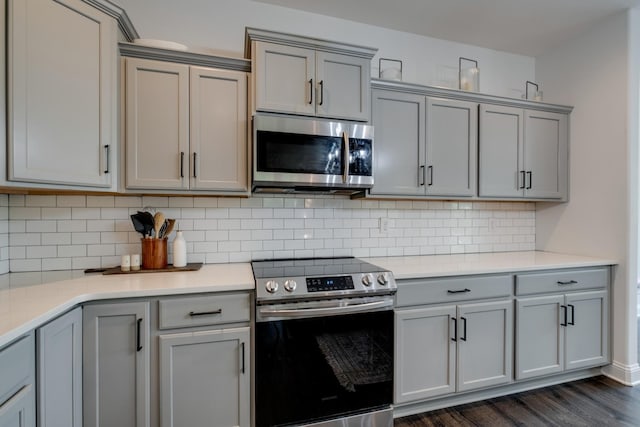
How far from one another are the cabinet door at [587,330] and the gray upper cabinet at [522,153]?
881 millimetres

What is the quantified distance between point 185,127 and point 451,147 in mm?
1906

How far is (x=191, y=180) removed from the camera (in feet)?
6.48

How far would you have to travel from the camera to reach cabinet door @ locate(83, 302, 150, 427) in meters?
1.52

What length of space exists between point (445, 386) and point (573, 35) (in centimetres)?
309

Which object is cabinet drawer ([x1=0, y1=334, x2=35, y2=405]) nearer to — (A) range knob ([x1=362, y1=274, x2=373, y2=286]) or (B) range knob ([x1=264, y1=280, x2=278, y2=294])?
(B) range knob ([x1=264, y1=280, x2=278, y2=294])

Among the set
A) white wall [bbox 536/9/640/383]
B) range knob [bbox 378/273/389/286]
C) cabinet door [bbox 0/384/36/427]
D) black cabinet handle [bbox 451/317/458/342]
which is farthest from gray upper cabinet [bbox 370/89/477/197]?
cabinet door [bbox 0/384/36/427]

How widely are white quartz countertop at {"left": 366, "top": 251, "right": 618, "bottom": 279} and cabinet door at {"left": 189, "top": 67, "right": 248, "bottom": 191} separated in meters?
1.17

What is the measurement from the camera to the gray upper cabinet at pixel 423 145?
7.72 ft

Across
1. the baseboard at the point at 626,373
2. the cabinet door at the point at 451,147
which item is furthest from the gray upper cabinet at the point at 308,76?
the baseboard at the point at 626,373

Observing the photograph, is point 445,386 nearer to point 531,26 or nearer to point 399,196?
point 399,196

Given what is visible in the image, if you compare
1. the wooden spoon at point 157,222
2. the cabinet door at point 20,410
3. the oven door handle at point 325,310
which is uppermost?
the wooden spoon at point 157,222

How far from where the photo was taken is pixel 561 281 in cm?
239

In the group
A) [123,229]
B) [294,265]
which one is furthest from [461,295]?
[123,229]

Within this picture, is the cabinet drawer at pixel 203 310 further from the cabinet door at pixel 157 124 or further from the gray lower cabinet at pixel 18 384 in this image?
the cabinet door at pixel 157 124
